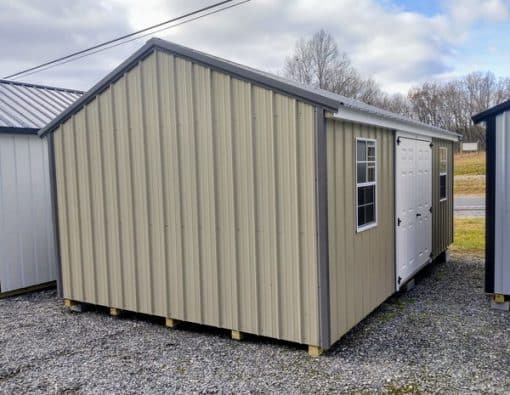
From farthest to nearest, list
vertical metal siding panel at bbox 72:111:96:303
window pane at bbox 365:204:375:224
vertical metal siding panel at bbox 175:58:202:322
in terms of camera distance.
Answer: vertical metal siding panel at bbox 72:111:96:303 < window pane at bbox 365:204:375:224 < vertical metal siding panel at bbox 175:58:202:322

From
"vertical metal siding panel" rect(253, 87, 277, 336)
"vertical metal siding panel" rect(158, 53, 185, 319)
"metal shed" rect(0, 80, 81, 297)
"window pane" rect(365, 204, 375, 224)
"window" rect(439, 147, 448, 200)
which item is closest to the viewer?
"vertical metal siding panel" rect(253, 87, 277, 336)

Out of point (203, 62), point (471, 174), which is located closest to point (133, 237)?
point (203, 62)

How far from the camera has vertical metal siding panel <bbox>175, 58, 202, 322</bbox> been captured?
14.6ft

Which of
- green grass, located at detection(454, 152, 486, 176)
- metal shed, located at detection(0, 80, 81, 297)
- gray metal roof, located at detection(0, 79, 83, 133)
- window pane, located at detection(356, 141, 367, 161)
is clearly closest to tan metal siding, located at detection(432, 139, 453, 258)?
window pane, located at detection(356, 141, 367, 161)

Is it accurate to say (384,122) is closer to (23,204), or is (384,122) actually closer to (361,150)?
(361,150)

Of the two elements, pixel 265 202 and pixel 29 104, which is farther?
pixel 29 104

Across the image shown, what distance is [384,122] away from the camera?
16.1ft

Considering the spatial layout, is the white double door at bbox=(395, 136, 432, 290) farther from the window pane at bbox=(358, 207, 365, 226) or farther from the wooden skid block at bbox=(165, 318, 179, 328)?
the wooden skid block at bbox=(165, 318, 179, 328)

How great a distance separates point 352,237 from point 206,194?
60.1 inches

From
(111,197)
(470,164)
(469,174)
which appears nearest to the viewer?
(111,197)

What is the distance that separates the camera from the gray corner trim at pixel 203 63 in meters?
3.75

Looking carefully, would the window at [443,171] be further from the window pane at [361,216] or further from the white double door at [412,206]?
the window pane at [361,216]

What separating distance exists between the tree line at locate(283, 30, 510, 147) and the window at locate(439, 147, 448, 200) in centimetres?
1749

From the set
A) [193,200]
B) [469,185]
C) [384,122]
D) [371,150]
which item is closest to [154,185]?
[193,200]
